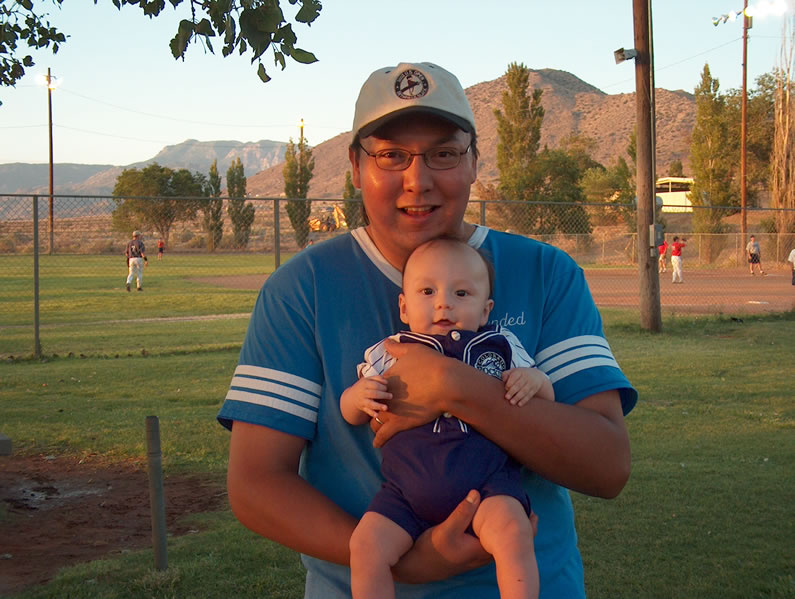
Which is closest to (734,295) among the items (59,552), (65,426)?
(65,426)

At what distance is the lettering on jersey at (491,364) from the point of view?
2.00 m

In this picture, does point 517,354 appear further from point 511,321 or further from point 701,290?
point 701,290

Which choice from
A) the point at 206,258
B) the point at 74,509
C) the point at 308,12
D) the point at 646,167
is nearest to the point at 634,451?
the point at 74,509

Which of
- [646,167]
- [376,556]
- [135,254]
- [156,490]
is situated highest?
[646,167]

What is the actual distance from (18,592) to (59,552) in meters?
0.63

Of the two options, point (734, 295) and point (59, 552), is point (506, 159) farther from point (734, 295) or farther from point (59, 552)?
point (59, 552)

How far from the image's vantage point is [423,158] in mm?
2068

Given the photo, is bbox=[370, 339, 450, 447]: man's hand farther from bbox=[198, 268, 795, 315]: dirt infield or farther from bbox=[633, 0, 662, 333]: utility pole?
bbox=[198, 268, 795, 315]: dirt infield

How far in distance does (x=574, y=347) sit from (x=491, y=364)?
21 centimetres

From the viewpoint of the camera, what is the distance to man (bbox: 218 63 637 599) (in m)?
1.85

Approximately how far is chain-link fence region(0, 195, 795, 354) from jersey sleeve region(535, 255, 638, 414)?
10.3 m

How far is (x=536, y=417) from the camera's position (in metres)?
1.84

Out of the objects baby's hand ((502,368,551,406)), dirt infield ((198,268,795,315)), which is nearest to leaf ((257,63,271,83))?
baby's hand ((502,368,551,406))

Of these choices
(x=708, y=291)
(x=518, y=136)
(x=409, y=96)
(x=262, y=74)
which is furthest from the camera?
(x=518, y=136)
